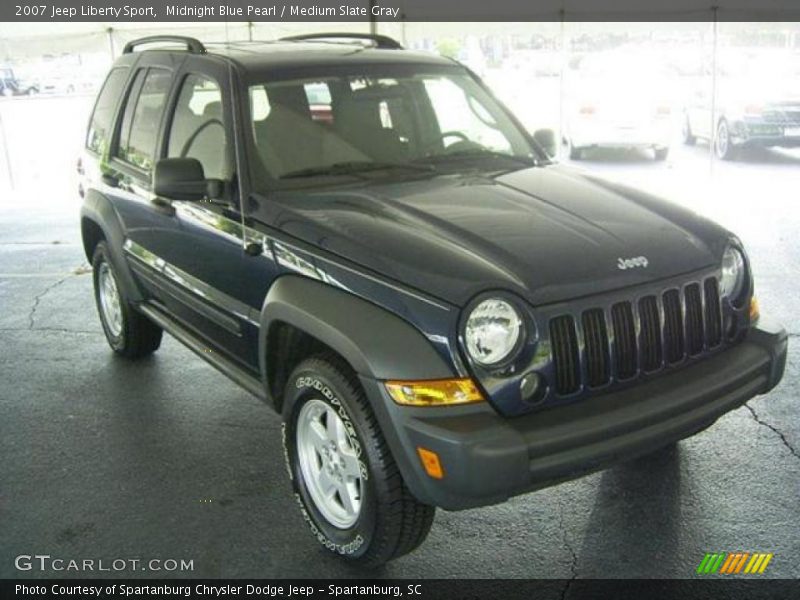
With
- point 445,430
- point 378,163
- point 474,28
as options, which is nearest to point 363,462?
point 445,430

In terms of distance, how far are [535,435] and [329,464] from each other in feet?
2.96

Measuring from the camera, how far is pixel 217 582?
2891 millimetres

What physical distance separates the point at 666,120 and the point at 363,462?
1224cm

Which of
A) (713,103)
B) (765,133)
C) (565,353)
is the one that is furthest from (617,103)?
(565,353)

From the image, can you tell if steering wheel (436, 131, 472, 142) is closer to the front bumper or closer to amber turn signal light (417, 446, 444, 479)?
the front bumper

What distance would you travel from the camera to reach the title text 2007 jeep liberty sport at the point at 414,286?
97.7 inches

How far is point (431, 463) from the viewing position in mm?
2400

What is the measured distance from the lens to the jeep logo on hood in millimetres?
2730

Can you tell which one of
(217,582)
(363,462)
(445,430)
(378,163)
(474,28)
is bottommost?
(217,582)

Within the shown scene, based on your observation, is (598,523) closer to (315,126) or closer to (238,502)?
(238,502)

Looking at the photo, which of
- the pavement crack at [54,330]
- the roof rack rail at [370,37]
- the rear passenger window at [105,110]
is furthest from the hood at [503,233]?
the pavement crack at [54,330]

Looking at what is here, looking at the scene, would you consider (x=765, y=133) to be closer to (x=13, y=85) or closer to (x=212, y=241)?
(x=212, y=241)

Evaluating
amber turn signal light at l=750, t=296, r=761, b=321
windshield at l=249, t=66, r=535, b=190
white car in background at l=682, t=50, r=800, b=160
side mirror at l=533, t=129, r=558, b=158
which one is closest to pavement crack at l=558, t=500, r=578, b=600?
amber turn signal light at l=750, t=296, r=761, b=321

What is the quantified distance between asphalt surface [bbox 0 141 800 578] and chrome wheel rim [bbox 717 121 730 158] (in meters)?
8.91
